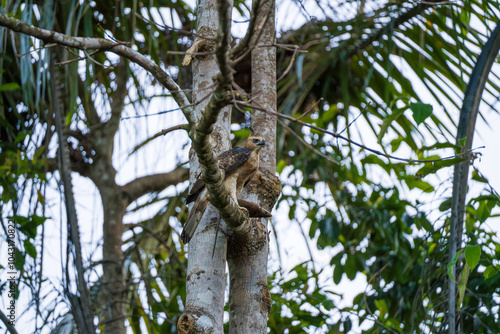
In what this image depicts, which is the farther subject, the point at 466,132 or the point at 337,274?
the point at 337,274

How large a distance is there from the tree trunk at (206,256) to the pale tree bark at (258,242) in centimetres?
11

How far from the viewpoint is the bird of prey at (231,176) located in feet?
7.53

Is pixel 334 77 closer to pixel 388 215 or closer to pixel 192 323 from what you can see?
pixel 388 215

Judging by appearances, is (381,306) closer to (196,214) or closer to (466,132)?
(466,132)

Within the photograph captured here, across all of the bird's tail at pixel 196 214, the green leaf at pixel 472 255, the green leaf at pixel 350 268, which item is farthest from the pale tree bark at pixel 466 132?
the green leaf at pixel 350 268

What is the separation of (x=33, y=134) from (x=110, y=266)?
92 centimetres

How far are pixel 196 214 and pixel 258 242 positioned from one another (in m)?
0.27

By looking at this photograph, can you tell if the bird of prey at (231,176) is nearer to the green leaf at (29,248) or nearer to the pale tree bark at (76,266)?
the pale tree bark at (76,266)

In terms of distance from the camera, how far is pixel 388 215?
3.49 metres

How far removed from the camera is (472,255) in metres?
1.95

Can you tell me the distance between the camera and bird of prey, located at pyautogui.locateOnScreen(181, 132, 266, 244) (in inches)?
90.3

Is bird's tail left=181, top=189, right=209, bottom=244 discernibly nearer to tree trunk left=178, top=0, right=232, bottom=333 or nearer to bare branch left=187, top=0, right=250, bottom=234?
tree trunk left=178, top=0, right=232, bottom=333

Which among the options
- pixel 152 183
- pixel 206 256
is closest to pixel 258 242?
pixel 206 256

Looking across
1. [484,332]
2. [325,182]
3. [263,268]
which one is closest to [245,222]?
[263,268]
